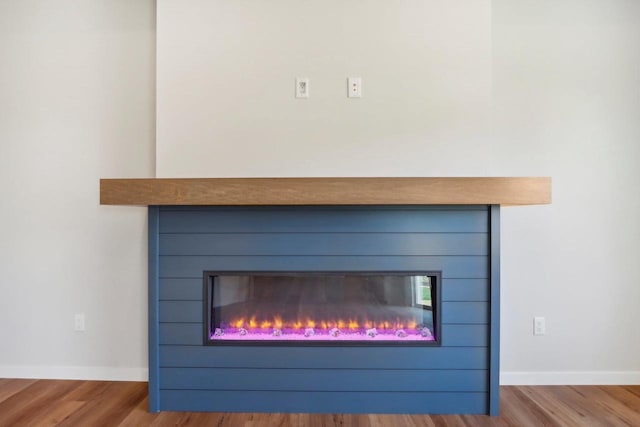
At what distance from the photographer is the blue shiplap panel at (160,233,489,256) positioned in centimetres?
184

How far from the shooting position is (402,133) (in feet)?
6.79

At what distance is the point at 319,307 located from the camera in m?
1.93

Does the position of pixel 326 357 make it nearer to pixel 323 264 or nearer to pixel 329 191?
pixel 323 264

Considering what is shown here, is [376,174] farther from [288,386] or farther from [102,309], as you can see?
[102,309]

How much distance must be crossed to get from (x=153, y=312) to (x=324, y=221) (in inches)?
37.6

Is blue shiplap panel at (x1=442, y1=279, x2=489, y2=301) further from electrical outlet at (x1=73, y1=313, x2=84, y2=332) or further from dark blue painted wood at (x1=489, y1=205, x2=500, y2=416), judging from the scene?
electrical outlet at (x1=73, y1=313, x2=84, y2=332)

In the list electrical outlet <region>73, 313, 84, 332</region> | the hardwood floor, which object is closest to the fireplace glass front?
the hardwood floor

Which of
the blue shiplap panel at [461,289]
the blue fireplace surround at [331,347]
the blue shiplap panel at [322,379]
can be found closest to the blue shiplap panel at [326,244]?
the blue fireplace surround at [331,347]

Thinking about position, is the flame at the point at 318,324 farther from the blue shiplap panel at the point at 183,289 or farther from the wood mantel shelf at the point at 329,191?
the wood mantel shelf at the point at 329,191

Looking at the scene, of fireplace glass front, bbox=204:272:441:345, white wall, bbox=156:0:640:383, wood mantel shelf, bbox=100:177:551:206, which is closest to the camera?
wood mantel shelf, bbox=100:177:551:206

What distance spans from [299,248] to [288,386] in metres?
0.68

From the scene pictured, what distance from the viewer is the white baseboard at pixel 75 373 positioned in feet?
7.38

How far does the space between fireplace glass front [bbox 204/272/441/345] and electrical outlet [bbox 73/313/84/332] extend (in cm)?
97

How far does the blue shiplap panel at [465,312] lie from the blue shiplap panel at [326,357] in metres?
0.14
